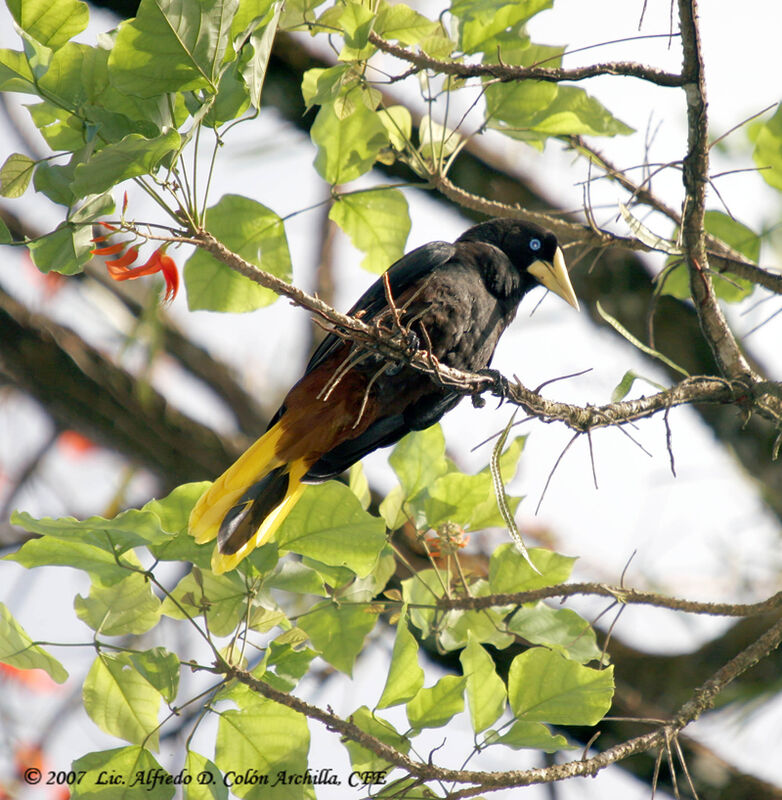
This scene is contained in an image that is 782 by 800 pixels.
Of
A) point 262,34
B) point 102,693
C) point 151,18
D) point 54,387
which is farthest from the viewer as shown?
point 54,387

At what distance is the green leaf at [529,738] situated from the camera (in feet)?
4.97

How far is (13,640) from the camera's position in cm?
149

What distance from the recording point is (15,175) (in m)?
1.49

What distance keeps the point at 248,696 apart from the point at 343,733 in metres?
0.23

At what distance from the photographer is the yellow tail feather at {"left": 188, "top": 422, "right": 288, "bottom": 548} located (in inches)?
72.8

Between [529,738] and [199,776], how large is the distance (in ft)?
2.02

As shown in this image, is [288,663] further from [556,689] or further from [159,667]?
[556,689]

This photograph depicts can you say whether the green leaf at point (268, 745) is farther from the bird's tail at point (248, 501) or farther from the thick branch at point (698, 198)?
the thick branch at point (698, 198)

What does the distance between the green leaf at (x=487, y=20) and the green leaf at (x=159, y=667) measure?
1472 mm

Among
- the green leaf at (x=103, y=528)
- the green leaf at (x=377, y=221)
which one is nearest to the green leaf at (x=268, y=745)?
the green leaf at (x=103, y=528)

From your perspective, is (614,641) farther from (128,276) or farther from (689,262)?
(128,276)

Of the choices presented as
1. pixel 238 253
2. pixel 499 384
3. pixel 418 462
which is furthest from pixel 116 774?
pixel 238 253

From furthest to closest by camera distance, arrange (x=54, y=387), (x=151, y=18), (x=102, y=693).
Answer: (x=54, y=387)
(x=102, y=693)
(x=151, y=18)

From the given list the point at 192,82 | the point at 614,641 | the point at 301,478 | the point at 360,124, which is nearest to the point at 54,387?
the point at 301,478
